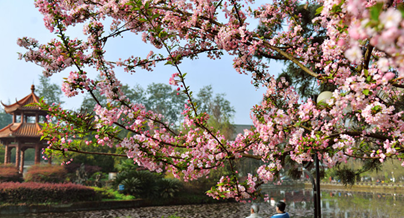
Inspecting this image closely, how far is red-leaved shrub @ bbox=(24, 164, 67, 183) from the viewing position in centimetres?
1862

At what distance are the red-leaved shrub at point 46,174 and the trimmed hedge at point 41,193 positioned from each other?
3.32 m

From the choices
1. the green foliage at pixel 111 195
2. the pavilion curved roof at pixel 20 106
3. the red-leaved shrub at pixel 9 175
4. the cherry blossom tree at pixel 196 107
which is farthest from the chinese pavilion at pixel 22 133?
the cherry blossom tree at pixel 196 107

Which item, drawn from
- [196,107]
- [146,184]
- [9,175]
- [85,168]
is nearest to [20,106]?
[9,175]

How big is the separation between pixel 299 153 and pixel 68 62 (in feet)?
9.12

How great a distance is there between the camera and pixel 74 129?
3.16 meters

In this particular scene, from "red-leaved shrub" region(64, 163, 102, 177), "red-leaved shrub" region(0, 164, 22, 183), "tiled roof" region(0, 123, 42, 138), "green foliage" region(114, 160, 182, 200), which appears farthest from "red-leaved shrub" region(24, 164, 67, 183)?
"green foliage" region(114, 160, 182, 200)

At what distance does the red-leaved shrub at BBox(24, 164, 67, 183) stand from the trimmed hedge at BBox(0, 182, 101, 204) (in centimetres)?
332

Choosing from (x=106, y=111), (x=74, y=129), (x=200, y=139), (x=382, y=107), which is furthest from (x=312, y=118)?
(x=74, y=129)

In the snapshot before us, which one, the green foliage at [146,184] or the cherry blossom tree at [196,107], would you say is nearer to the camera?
the cherry blossom tree at [196,107]

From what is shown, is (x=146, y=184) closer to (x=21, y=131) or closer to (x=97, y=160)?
(x=97, y=160)

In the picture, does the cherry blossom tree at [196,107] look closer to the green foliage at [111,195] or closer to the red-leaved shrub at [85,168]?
the green foliage at [111,195]

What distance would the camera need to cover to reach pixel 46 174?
1916 cm

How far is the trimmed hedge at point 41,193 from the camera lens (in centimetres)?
1470

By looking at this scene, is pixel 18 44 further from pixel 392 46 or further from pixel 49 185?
pixel 49 185
